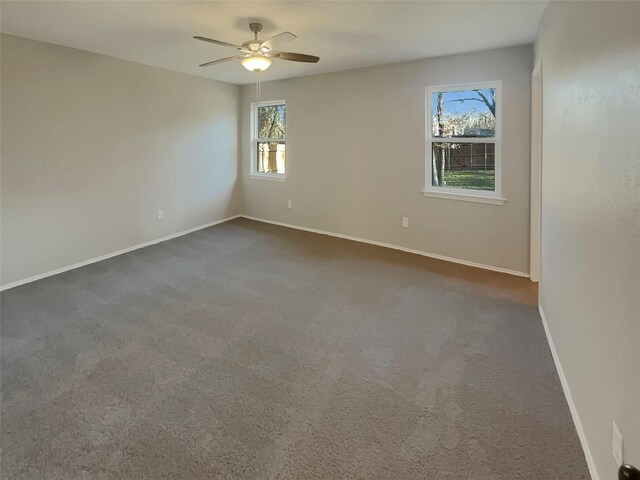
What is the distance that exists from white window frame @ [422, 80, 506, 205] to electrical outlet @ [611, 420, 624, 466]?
3117 mm

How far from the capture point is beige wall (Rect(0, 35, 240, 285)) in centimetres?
368

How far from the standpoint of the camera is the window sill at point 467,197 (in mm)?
4064

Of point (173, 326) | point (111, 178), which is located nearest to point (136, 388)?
point (173, 326)

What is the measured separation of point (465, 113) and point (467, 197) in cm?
97

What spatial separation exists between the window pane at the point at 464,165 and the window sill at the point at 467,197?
0.39 ft

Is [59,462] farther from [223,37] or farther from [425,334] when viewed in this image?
[223,37]

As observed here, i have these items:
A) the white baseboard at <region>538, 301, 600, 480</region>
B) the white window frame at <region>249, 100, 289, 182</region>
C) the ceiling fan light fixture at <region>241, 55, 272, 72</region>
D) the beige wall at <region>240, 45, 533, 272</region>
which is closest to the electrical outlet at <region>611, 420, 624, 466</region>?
the white baseboard at <region>538, 301, 600, 480</region>

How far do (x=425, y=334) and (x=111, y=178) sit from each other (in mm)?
4149

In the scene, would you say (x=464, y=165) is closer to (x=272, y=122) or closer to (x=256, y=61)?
(x=256, y=61)

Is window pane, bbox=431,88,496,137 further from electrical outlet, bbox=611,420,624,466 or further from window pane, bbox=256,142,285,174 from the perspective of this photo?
electrical outlet, bbox=611,420,624,466

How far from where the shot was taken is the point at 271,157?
639cm

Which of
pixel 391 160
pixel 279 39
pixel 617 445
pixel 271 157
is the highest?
pixel 279 39

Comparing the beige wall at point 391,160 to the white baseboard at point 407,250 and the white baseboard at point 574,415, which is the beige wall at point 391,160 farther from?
the white baseboard at point 574,415

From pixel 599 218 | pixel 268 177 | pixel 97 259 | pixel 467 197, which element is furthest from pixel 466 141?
pixel 97 259
